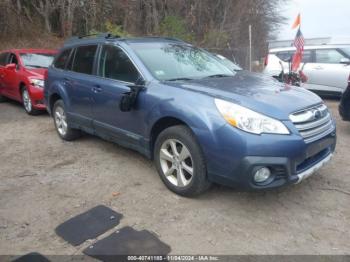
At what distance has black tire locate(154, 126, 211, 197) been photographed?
146 inches

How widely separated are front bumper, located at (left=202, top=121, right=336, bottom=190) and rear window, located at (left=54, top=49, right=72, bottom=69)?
3.50 metres

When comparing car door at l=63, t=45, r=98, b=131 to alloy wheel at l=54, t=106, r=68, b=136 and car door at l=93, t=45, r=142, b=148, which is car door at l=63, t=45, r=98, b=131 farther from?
alloy wheel at l=54, t=106, r=68, b=136

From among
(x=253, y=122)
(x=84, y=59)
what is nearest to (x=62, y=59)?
(x=84, y=59)

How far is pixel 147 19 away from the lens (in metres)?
18.7

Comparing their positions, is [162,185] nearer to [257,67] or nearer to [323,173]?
A: [323,173]

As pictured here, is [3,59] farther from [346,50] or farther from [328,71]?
[346,50]

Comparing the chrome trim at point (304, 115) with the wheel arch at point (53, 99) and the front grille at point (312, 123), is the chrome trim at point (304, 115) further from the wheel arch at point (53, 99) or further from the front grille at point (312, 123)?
the wheel arch at point (53, 99)

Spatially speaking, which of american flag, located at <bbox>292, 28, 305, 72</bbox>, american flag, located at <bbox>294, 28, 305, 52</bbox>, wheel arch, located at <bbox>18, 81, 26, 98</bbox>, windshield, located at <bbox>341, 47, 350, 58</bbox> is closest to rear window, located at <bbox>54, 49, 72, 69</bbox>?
wheel arch, located at <bbox>18, 81, 26, 98</bbox>

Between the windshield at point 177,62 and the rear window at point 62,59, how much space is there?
178 centimetres

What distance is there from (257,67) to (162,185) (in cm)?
1711

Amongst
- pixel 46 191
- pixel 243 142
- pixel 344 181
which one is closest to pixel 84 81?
pixel 46 191

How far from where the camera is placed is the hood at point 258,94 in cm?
356

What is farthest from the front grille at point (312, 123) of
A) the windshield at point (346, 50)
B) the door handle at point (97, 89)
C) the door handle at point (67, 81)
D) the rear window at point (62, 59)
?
the windshield at point (346, 50)

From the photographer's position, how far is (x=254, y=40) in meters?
25.3
